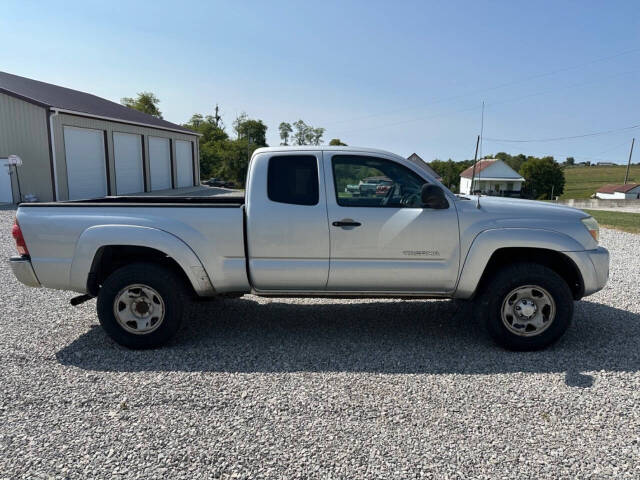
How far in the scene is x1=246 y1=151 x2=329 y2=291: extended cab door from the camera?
443 cm

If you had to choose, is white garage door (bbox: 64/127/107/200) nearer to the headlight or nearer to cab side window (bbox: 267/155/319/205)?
cab side window (bbox: 267/155/319/205)

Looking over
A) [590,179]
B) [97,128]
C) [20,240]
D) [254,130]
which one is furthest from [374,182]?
[590,179]

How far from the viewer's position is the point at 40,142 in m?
20.1

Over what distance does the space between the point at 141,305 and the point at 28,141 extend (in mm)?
19751

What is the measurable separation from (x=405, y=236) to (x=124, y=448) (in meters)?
2.86

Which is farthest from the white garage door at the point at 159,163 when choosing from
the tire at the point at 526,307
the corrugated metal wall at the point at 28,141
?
the tire at the point at 526,307

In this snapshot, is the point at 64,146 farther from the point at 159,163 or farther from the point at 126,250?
the point at 126,250

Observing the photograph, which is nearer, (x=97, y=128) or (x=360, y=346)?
(x=360, y=346)

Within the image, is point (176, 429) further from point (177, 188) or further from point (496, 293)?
point (177, 188)

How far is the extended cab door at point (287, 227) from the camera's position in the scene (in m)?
4.43

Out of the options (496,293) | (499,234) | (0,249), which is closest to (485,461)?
(496,293)

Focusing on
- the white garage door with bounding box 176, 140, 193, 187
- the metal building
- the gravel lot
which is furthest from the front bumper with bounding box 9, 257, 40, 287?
the white garage door with bounding box 176, 140, 193, 187

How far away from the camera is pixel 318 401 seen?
11.7ft

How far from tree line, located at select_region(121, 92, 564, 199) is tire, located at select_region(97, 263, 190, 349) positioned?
42165 millimetres
